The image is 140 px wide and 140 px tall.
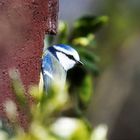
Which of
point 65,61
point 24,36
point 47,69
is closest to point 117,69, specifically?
point 65,61

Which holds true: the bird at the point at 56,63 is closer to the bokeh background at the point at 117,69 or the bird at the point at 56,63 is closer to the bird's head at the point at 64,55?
the bird's head at the point at 64,55

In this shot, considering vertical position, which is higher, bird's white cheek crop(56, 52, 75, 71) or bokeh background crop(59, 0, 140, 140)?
bokeh background crop(59, 0, 140, 140)

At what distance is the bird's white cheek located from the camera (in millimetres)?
2988

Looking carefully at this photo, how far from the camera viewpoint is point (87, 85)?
4.32m

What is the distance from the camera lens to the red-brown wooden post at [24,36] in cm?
235

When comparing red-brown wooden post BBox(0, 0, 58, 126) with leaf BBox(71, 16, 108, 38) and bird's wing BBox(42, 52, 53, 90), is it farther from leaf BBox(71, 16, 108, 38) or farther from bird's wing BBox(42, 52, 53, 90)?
leaf BBox(71, 16, 108, 38)

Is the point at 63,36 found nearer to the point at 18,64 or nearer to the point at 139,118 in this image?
the point at 18,64

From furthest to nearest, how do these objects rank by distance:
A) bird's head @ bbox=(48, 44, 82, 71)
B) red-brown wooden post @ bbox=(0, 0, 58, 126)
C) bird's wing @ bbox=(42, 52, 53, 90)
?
1. bird's head @ bbox=(48, 44, 82, 71)
2. bird's wing @ bbox=(42, 52, 53, 90)
3. red-brown wooden post @ bbox=(0, 0, 58, 126)

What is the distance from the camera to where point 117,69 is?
658 centimetres

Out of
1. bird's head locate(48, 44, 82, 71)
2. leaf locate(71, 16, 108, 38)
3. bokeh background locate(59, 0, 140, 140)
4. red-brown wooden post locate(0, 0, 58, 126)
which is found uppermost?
bokeh background locate(59, 0, 140, 140)

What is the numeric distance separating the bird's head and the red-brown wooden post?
0.28 m

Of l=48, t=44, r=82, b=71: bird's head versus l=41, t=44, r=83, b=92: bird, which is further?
l=48, t=44, r=82, b=71: bird's head

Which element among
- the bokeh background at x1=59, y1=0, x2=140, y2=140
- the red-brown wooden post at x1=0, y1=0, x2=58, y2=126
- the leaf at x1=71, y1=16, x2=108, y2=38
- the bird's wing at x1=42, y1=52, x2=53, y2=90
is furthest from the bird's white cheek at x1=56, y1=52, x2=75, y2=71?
the bokeh background at x1=59, y1=0, x2=140, y2=140

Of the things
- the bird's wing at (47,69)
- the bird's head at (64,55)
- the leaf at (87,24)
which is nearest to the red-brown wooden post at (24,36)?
the bird's wing at (47,69)
